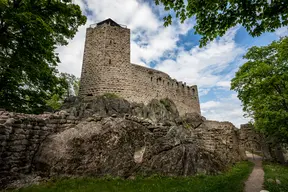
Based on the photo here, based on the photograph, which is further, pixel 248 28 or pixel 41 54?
pixel 41 54

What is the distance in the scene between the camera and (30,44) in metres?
11.4

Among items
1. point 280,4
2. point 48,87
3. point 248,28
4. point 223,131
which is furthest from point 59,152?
point 223,131

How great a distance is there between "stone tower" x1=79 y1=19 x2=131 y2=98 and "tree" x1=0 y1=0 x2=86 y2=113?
885 cm

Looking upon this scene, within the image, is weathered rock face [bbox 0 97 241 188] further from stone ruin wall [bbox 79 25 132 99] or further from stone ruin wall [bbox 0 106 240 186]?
stone ruin wall [bbox 79 25 132 99]

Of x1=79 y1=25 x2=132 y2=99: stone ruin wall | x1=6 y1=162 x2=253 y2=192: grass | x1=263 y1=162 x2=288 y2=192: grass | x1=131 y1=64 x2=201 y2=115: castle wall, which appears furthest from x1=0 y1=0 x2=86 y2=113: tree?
x1=263 y1=162 x2=288 y2=192: grass

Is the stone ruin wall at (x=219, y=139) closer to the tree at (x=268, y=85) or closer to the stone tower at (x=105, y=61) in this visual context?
the tree at (x=268, y=85)

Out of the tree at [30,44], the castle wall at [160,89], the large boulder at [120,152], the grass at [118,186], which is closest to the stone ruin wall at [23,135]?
the large boulder at [120,152]

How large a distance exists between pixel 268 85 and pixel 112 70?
17725 millimetres

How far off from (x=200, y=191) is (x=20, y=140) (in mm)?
7846

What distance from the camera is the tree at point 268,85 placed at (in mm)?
14887

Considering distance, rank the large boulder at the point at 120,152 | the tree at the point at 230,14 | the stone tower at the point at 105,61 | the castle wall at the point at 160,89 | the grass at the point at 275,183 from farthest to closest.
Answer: the castle wall at the point at 160,89, the stone tower at the point at 105,61, the large boulder at the point at 120,152, the grass at the point at 275,183, the tree at the point at 230,14

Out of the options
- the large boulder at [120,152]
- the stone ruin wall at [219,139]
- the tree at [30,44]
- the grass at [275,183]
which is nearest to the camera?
the grass at [275,183]

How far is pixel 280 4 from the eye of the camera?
515 cm

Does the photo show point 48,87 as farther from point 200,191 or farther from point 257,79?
point 257,79
